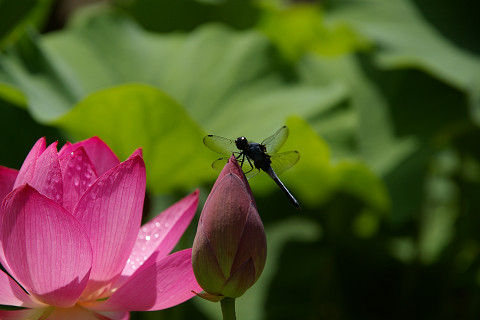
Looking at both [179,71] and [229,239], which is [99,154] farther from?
[179,71]

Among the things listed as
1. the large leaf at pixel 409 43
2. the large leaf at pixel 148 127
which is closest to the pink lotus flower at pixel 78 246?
the large leaf at pixel 148 127

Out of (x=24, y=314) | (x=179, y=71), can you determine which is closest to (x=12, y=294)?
(x=24, y=314)

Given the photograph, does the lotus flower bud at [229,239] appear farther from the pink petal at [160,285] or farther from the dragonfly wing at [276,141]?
the dragonfly wing at [276,141]

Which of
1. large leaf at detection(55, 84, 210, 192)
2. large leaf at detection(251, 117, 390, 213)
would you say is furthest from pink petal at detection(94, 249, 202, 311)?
large leaf at detection(251, 117, 390, 213)

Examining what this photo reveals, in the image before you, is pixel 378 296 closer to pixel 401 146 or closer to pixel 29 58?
pixel 401 146

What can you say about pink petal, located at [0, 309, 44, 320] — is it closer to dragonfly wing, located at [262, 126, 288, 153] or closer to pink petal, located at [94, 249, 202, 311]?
pink petal, located at [94, 249, 202, 311]

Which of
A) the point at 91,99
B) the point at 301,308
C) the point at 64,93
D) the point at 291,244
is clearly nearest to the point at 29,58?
the point at 64,93
